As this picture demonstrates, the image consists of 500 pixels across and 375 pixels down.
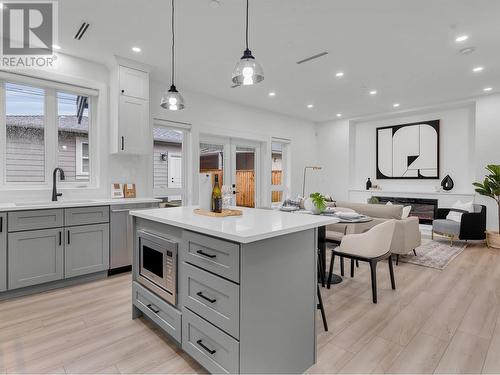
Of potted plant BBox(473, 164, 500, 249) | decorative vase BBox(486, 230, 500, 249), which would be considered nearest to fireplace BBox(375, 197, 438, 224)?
potted plant BBox(473, 164, 500, 249)

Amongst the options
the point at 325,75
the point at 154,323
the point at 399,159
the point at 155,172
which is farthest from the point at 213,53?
the point at 399,159

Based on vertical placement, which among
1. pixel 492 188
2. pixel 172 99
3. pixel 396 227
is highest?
pixel 172 99

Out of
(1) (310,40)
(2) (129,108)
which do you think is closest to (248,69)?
(1) (310,40)

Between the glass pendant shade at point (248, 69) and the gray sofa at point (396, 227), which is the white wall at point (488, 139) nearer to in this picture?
the gray sofa at point (396, 227)

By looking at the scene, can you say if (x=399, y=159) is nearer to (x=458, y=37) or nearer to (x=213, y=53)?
(x=458, y=37)

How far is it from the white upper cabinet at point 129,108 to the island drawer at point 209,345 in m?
2.87

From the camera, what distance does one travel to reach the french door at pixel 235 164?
5863 mm

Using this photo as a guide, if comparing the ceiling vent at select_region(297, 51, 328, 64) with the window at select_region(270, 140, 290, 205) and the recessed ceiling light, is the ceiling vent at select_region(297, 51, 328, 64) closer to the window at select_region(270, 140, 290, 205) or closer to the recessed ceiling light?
the recessed ceiling light

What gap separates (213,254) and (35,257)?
250cm

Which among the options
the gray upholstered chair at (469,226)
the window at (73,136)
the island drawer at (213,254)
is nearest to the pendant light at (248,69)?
the island drawer at (213,254)

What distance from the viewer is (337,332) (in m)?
2.26

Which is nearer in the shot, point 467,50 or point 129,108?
point 467,50

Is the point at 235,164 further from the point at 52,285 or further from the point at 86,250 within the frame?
the point at 52,285

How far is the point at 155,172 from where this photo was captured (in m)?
4.88
